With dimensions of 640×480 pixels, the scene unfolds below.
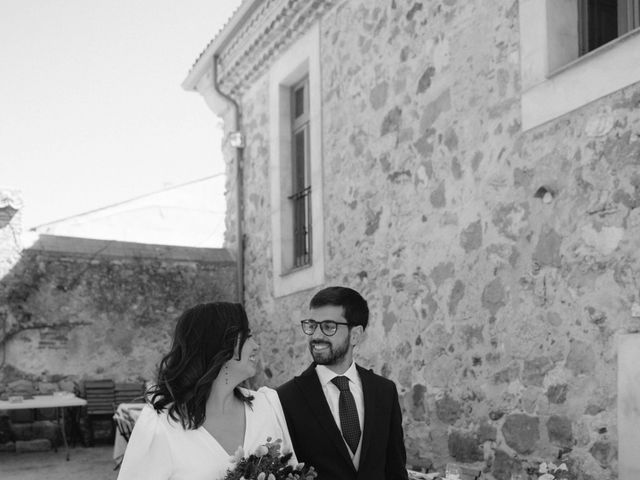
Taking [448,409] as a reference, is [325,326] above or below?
above

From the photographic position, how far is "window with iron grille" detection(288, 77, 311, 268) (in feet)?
27.3

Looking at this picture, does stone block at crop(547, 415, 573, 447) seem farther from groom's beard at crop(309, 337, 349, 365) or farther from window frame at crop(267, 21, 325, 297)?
window frame at crop(267, 21, 325, 297)

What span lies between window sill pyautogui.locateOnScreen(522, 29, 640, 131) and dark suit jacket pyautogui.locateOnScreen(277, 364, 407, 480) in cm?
213

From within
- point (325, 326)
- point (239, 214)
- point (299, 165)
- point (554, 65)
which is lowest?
point (325, 326)

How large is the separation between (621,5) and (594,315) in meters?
1.91

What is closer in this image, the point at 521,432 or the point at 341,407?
the point at 341,407

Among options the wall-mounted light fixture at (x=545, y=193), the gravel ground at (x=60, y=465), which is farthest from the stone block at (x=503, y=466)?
the gravel ground at (x=60, y=465)

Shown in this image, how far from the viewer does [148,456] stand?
2311 mm

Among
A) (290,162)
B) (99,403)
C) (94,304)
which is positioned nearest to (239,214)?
(290,162)

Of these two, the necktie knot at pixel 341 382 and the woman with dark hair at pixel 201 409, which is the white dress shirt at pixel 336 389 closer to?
the necktie knot at pixel 341 382

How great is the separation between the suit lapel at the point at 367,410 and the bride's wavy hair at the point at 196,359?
29.2 inches

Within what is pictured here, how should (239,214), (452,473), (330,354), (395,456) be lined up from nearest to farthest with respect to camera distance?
(395,456)
(330,354)
(452,473)
(239,214)

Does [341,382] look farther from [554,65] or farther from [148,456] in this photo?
[554,65]

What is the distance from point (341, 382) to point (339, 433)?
0.25 metres
